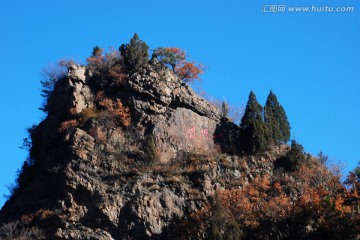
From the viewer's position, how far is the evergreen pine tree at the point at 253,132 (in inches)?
1973

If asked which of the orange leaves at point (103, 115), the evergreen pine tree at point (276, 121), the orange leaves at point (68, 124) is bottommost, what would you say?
the orange leaves at point (68, 124)

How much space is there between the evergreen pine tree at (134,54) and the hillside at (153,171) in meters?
0.09

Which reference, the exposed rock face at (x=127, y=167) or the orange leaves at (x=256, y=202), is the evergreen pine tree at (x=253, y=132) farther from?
the orange leaves at (x=256, y=202)

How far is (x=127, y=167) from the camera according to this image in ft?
151

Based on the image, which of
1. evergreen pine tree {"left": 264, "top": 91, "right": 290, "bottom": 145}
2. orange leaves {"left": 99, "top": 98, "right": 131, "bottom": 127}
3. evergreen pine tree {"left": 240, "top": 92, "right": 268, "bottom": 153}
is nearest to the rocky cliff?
orange leaves {"left": 99, "top": 98, "right": 131, "bottom": 127}

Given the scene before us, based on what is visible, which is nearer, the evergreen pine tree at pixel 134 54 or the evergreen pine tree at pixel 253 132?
the evergreen pine tree at pixel 253 132

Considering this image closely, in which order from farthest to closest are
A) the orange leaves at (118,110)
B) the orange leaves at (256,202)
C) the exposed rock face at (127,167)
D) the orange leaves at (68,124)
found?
1. the orange leaves at (118,110)
2. the orange leaves at (68,124)
3. the exposed rock face at (127,167)
4. the orange leaves at (256,202)

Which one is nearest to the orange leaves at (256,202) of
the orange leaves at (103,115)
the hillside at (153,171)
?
the hillside at (153,171)

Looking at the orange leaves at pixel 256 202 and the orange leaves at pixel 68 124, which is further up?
the orange leaves at pixel 68 124

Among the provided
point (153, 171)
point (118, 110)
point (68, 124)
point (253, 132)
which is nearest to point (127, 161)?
point (153, 171)

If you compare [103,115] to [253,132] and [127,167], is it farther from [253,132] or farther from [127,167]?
[253,132]

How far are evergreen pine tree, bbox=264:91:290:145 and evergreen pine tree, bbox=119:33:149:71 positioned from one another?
10.9m

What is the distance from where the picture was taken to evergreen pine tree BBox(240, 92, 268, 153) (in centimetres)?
5012

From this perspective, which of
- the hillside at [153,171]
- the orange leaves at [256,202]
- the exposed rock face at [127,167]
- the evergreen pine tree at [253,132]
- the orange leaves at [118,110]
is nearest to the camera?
the hillside at [153,171]
